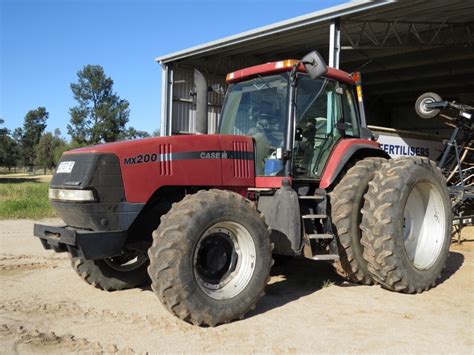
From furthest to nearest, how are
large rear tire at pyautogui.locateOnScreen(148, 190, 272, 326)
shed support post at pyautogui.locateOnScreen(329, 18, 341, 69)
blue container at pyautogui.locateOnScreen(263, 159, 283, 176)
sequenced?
shed support post at pyautogui.locateOnScreen(329, 18, 341, 69), blue container at pyautogui.locateOnScreen(263, 159, 283, 176), large rear tire at pyautogui.locateOnScreen(148, 190, 272, 326)

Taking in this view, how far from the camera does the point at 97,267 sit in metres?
5.33

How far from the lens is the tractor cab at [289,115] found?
5.30m

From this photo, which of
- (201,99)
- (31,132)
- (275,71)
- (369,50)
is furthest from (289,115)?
(31,132)

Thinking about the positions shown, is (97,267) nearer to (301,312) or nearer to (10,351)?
(10,351)

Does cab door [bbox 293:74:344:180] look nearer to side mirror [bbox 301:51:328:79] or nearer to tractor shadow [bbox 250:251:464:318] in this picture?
side mirror [bbox 301:51:328:79]

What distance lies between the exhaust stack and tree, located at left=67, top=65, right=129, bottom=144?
56337 millimetres

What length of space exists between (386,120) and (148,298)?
17.5 metres

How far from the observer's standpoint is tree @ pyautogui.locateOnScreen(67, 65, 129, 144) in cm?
6216

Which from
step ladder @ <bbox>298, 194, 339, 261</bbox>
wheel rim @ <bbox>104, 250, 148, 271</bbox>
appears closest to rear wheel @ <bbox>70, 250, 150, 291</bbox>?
wheel rim @ <bbox>104, 250, 148, 271</bbox>

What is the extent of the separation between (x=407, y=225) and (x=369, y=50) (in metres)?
9.04

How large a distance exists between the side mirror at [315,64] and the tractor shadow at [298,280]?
92.1 inches

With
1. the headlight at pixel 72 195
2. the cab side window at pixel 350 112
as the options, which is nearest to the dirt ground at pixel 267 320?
the headlight at pixel 72 195

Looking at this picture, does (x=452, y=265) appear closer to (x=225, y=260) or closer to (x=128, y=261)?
(x=225, y=260)

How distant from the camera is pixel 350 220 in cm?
527
